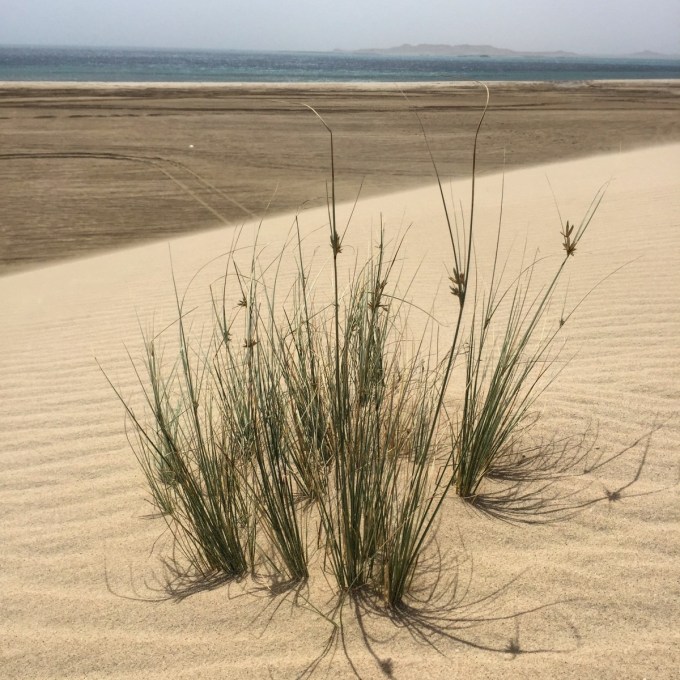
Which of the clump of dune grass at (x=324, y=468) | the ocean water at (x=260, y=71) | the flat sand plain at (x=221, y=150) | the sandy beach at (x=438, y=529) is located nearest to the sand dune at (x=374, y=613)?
the sandy beach at (x=438, y=529)

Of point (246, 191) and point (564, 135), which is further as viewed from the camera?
point (564, 135)

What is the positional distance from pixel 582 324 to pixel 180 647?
2.84m

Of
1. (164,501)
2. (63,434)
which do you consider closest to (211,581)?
(164,501)

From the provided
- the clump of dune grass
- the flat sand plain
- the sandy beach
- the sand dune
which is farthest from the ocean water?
the clump of dune grass

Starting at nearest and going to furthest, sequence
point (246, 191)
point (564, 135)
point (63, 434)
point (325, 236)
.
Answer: point (63, 434) < point (325, 236) < point (246, 191) < point (564, 135)

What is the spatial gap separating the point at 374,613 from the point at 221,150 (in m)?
12.5

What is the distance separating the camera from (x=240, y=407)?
228 centimetres

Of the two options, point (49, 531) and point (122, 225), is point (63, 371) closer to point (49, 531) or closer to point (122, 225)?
point (49, 531)

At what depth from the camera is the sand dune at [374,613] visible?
175 centimetres

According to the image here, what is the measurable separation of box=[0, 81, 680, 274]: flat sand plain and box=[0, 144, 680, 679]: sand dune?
2.50 m

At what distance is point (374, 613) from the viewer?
1870 millimetres

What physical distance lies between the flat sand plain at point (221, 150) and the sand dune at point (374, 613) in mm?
2503

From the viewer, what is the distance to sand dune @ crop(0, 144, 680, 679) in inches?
69.1

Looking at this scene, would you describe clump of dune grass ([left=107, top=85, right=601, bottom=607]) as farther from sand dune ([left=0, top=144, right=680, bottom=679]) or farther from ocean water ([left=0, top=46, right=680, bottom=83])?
ocean water ([left=0, top=46, right=680, bottom=83])
